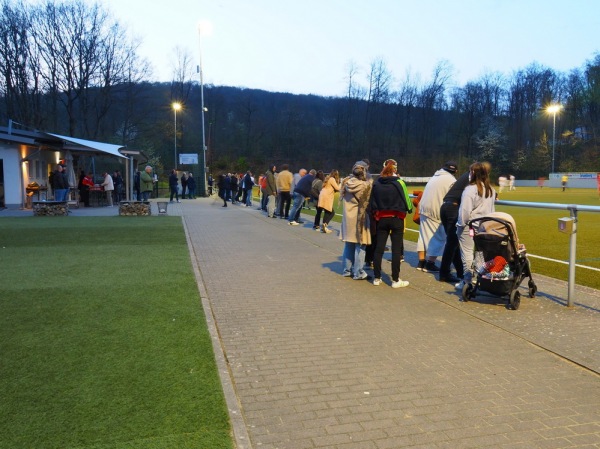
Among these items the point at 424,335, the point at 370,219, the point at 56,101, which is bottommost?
the point at 424,335

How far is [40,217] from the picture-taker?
20000 mm

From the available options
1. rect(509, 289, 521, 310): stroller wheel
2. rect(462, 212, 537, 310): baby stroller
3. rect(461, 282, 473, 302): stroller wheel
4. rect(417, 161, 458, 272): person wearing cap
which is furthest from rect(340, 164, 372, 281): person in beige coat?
rect(509, 289, 521, 310): stroller wheel

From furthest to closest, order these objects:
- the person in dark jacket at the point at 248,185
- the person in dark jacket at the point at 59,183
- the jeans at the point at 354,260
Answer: the person in dark jacket at the point at 248,185 → the person in dark jacket at the point at 59,183 → the jeans at the point at 354,260

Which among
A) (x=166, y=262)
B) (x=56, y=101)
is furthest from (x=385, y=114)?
(x=166, y=262)

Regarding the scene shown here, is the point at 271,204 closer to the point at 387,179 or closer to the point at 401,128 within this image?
the point at 387,179

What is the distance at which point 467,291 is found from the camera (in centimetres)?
689

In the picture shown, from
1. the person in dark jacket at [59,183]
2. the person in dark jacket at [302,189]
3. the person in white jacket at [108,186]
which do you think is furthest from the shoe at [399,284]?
the person in white jacket at [108,186]

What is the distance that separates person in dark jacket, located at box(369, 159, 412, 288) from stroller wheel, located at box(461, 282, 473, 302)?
109 cm

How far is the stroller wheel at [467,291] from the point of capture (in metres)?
6.87

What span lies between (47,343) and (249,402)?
239 centimetres

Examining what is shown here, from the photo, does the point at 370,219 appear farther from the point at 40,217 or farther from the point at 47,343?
the point at 40,217

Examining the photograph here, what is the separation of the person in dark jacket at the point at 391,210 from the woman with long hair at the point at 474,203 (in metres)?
0.86

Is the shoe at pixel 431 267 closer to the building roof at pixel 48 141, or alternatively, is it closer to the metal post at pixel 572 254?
the metal post at pixel 572 254

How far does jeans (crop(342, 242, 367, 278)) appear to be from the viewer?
839 cm
